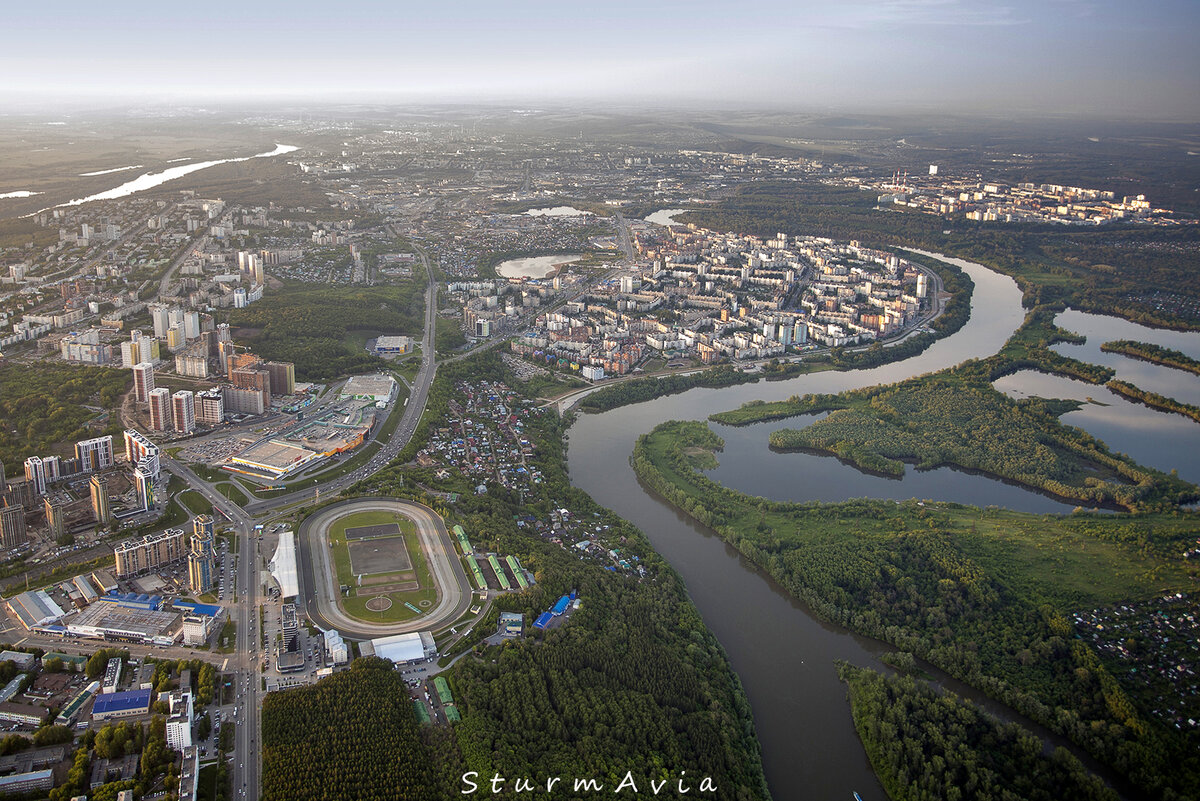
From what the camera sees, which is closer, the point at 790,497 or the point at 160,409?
the point at 790,497

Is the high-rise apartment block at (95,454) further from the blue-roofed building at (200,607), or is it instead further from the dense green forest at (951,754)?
the dense green forest at (951,754)

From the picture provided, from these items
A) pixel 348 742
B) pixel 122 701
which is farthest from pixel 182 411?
pixel 348 742

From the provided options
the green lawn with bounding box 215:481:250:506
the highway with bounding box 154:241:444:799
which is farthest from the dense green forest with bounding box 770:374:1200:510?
the green lawn with bounding box 215:481:250:506

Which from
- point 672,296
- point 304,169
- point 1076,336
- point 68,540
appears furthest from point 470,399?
point 304,169

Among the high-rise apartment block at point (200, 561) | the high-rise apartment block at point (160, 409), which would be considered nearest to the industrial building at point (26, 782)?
the high-rise apartment block at point (200, 561)

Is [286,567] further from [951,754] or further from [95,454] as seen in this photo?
[951,754]

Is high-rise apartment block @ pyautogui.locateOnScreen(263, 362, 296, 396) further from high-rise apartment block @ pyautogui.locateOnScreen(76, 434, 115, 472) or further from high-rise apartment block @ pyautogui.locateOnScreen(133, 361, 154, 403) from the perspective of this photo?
high-rise apartment block @ pyautogui.locateOnScreen(76, 434, 115, 472)
